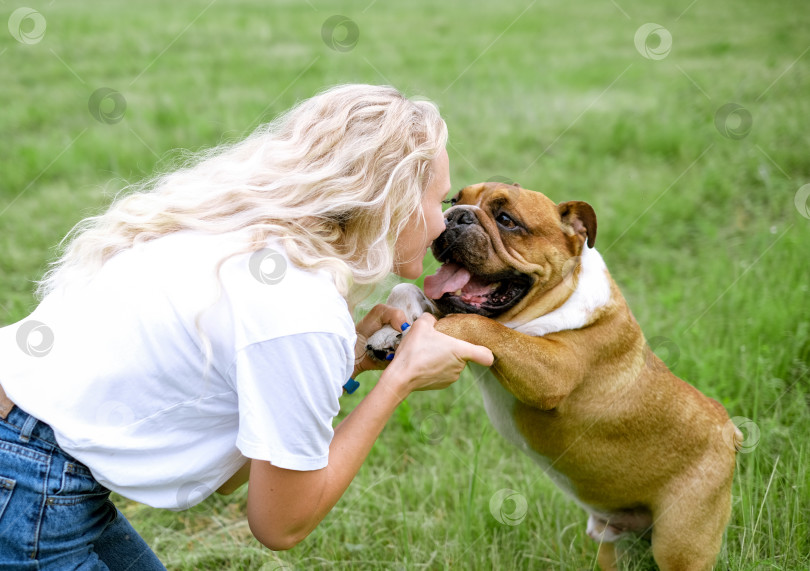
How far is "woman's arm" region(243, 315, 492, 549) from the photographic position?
2.42 metres

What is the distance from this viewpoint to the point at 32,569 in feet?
7.88

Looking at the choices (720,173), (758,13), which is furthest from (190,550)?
(758,13)

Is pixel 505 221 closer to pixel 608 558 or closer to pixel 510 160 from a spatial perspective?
pixel 608 558

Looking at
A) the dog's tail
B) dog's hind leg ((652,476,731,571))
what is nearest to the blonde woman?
dog's hind leg ((652,476,731,571))

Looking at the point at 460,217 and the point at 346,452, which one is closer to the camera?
Answer: the point at 346,452

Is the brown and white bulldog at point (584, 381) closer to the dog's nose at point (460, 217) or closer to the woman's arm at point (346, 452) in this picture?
the dog's nose at point (460, 217)

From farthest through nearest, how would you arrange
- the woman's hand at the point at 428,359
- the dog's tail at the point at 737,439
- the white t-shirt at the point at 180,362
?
the dog's tail at the point at 737,439, the woman's hand at the point at 428,359, the white t-shirt at the point at 180,362

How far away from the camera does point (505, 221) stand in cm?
364

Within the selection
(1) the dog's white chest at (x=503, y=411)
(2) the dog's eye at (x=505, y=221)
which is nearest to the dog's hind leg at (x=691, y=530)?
(1) the dog's white chest at (x=503, y=411)

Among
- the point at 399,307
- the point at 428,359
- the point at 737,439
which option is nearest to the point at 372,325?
the point at 399,307

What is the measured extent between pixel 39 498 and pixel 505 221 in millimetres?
2325

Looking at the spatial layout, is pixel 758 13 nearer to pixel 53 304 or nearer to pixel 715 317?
pixel 715 317

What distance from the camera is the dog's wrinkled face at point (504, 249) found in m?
3.49

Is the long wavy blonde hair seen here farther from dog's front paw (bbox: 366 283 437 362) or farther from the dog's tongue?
the dog's tongue
